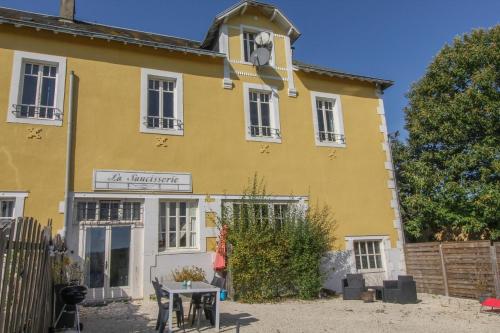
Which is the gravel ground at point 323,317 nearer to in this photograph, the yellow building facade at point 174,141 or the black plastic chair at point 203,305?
the black plastic chair at point 203,305

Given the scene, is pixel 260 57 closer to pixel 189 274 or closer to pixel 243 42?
pixel 243 42

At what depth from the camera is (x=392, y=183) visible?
1302 cm

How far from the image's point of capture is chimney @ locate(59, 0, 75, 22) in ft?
40.5

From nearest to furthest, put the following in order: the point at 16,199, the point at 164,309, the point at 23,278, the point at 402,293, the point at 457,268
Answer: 1. the point at 23,278
2. the point at 164,309
3. the point at 16,199
4. the point at 402,293
5. the point at 457,268

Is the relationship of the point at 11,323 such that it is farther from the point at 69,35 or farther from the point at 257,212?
the point at 69,35

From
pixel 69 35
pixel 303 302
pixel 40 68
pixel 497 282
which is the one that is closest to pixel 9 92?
pixel 40 68

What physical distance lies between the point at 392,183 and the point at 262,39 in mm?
6157

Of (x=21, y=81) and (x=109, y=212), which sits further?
(x=109, y=212)

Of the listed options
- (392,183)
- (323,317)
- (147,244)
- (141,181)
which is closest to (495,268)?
(392,183)

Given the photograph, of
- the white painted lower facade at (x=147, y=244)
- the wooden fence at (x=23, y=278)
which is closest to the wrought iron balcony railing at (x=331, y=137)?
the white painted lower facade at (x=147, y=244)

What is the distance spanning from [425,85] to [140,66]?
1001 centimetres

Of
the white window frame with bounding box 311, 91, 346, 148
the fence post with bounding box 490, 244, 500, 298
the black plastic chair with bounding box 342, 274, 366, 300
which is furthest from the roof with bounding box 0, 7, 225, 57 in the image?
the fence post with bounding box 490, 244, 500, 298

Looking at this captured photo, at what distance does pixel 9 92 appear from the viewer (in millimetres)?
9195

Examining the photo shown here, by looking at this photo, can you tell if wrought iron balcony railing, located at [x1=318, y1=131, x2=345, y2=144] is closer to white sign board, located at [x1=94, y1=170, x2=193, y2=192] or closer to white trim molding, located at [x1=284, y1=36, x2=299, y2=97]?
white trim molding, located at [x1=284, y1=36, x2=299, y2=97]
